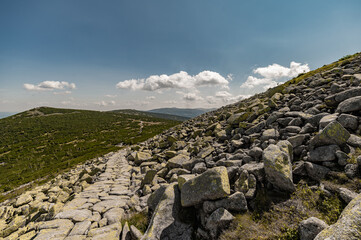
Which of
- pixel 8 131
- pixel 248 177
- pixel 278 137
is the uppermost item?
pixel 278 137

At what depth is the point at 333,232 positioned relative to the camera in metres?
2.81

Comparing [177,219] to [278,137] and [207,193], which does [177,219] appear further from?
[278,137]

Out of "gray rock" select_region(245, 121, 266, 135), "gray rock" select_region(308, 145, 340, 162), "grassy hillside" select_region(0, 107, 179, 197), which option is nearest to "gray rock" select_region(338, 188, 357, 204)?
"gray rock" select_region(308, 145, 340, 162)

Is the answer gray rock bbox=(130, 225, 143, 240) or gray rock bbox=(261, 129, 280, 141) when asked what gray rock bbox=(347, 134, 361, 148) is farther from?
gray rock bbox=(130, 225, 143, 240)

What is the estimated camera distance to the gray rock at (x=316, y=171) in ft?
16.5

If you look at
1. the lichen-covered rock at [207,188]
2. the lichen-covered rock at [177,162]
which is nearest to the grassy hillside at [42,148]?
the lichen-covered rock at [177,162]

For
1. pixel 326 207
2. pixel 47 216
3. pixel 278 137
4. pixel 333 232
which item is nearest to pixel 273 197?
pixel 326 207

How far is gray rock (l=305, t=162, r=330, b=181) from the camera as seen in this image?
16.5 feet

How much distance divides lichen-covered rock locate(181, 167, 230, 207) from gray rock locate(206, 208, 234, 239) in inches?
23.0

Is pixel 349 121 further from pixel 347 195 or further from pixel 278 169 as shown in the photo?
pixel 278 169

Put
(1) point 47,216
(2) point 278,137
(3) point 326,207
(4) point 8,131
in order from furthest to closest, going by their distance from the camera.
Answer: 1. (4) point 8,131
2. (2) point 278,137
3. (1) point 47,216
4. (3) point 326,207

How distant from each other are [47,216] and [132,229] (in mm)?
5764

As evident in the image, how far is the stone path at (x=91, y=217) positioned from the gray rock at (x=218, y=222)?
4083mm

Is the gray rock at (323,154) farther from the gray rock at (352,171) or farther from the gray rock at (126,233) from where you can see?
the gray rock at (126,233)
